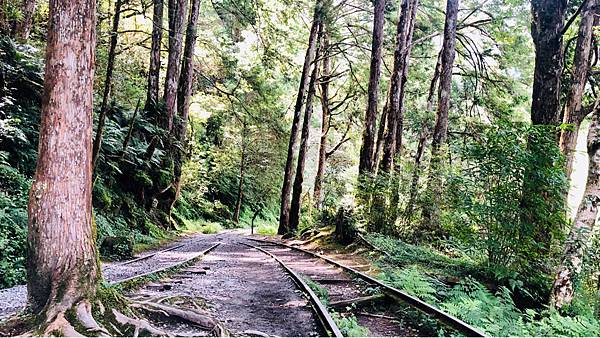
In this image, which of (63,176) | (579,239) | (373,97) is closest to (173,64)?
(373,97)

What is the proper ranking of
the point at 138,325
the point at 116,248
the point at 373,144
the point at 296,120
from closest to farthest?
the point at 138,325, the point at 116,248, the point at 373,144, the point at 296,120

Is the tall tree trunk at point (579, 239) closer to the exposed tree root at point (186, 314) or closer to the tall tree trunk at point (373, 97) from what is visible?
the exposed tree root at point (186, 314)

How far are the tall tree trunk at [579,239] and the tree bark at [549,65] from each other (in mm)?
2784

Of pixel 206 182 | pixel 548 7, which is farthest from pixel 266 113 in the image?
pixel 548 7

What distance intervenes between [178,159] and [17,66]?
967 centimetres

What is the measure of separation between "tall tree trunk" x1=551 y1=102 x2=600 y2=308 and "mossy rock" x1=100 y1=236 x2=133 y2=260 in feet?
28.4

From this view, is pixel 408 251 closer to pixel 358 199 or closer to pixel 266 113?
pixel 358 199

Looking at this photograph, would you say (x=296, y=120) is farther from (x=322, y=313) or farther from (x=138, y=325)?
(x=138, y=325)

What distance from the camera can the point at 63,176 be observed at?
4883 mm

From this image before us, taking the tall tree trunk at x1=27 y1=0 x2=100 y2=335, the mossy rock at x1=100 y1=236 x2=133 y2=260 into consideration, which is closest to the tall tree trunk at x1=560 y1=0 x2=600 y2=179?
the mossy rock at x1=100 y1=236 x2=133 y2=260

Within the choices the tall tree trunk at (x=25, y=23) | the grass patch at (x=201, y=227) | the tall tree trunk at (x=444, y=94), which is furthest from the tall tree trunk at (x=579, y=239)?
the grass patch at (x=201, y=227)

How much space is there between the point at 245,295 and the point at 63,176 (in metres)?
3.75

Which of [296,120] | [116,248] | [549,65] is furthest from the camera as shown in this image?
[296,120]

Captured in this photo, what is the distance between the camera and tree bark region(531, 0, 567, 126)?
1026 cm
